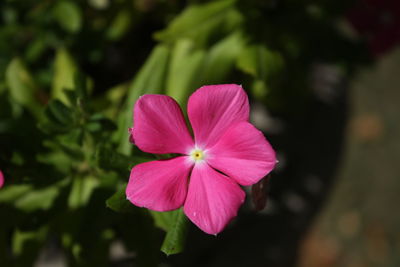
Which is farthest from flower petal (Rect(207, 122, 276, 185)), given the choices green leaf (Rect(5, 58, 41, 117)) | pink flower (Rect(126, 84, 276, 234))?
green leaf (Rect(5, 58, 41, 117))

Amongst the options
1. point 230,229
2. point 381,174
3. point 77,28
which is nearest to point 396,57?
point 381,174

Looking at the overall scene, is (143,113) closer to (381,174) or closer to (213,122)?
(213,122)

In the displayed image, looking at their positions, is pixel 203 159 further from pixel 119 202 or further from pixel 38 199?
pixel 38 199

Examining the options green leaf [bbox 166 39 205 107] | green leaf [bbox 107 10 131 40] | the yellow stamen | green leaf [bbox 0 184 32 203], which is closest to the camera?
the yellow stamen

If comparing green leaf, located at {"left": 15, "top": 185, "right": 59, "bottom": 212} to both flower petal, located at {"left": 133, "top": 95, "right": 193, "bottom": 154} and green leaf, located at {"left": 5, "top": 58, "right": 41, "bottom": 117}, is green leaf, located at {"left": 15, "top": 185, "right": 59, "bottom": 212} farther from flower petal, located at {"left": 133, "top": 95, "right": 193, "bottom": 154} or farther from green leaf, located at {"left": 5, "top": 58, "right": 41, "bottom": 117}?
flower petal, located at {"left": 133, "top": 95, "right": 193, "bottom": 154}

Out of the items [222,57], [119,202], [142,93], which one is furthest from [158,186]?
[222,57]

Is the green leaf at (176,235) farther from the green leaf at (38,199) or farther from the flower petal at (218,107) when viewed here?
the green leaf at (38,199)

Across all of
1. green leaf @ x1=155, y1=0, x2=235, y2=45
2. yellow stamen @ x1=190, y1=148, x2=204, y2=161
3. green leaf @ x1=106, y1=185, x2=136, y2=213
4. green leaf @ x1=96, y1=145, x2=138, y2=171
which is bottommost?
green leaf @ x1=106, y1=185, x2=136, y2=213
